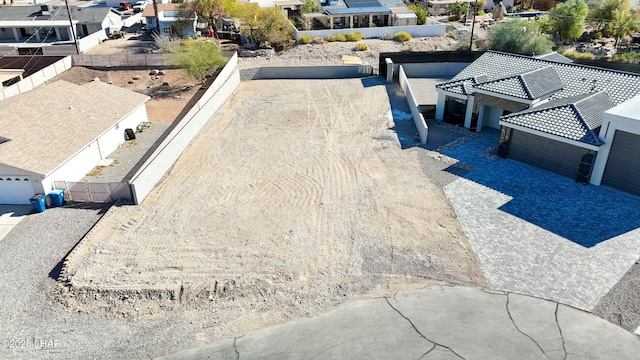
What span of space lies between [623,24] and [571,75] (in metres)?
31.4

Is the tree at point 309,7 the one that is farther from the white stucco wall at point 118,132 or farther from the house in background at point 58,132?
the house in background at point 58,132

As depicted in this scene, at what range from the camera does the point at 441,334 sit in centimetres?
1570

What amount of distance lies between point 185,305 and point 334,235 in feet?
23.5

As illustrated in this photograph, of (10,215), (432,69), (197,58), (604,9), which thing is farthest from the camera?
(604,9)

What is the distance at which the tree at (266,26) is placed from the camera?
53.8 metres

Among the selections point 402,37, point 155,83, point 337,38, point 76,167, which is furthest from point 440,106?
point 155,83

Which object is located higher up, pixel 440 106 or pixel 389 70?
pixel 389 70

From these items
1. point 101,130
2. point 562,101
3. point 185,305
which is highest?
point 562,101

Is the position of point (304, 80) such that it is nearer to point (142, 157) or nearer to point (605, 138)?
point (142, 157)

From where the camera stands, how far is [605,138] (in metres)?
24.1

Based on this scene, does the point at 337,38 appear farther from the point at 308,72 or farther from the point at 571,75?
the point at 571,75

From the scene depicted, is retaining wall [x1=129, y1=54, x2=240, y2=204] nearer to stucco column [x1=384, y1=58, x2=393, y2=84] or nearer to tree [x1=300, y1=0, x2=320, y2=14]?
stucco column [x1=384, y1=58, x2=393, y2=84]

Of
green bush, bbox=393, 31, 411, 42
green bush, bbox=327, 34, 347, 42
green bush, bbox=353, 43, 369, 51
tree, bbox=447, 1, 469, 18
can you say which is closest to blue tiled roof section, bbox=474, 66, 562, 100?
green bush, bbox=353, 43, 369, 51

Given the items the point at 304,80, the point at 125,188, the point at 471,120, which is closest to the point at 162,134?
the point at 125,188
